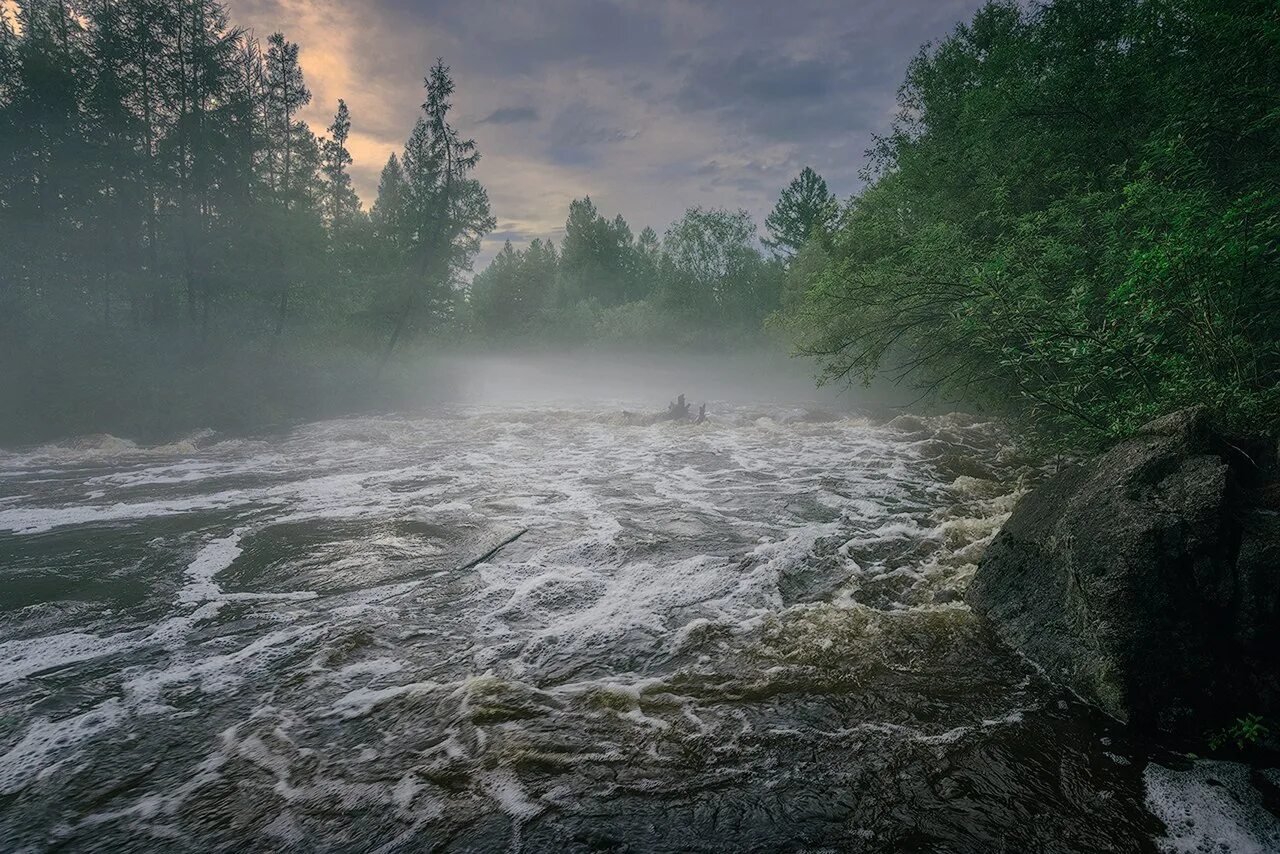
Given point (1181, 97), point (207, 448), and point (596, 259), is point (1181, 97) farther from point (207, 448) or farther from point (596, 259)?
point (596, 259)

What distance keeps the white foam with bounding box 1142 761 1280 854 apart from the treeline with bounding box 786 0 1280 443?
365 centimetres

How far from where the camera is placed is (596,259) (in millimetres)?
70938

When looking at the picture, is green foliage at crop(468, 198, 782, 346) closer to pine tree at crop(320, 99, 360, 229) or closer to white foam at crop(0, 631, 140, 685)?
pine tree at crop(320, 99, 360, 229)

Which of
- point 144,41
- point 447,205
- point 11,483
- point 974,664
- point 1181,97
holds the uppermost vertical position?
point 144,41

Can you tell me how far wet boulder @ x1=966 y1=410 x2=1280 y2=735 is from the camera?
13.0 ft

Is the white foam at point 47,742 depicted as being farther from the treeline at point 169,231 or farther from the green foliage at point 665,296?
the green foliage at point 665,296

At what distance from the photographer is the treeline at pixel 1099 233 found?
6016 mm

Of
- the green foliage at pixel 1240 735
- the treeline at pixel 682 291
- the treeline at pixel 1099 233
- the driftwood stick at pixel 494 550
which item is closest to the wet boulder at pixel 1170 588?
the green foliage at pixel 1240 735

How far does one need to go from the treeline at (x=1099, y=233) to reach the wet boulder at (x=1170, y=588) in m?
1.28

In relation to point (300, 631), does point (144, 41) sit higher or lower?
higher

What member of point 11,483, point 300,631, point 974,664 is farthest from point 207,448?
point 974,664

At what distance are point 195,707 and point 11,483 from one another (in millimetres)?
14082

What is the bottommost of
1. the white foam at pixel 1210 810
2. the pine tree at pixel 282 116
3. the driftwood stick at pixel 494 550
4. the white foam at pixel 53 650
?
the white foam at pixel 53 650

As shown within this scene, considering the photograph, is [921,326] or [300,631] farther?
[921,326]
